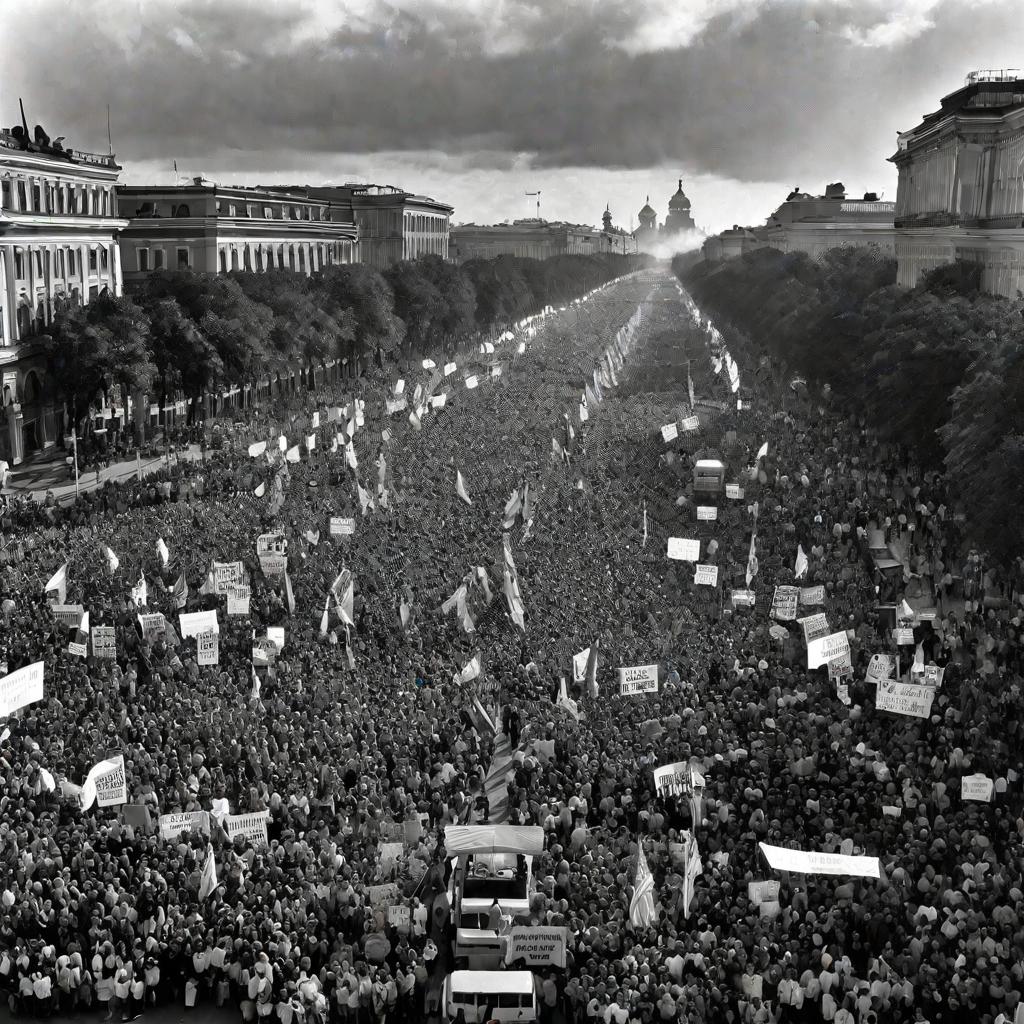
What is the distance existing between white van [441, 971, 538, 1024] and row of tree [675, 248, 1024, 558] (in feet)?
58.1

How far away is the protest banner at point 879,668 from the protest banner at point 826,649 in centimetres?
55

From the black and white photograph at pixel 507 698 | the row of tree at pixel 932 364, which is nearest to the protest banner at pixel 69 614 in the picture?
the black and white photograph at pixel 507 698

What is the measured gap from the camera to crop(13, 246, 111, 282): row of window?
211 ft

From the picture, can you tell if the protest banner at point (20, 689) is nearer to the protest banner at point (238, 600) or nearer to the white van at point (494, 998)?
the protest banner at point (238, 600)

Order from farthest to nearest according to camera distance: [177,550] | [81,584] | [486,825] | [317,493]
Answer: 1. [317,493]
2. [177,550]
3. [81,584]
4. [486,825]

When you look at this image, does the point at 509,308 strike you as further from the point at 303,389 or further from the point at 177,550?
the point at 177,550

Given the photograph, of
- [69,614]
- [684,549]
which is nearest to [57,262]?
[684,549]

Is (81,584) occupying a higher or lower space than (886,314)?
lower

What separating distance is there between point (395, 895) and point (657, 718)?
720 centimetres

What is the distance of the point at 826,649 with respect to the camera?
26.6 m

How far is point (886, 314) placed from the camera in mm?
63531

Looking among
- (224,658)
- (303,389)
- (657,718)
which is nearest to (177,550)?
(224,658)

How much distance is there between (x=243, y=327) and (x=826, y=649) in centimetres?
4527

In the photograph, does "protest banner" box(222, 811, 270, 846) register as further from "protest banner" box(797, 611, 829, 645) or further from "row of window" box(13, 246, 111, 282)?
"row of window" box(13, 246, 111, 282)
